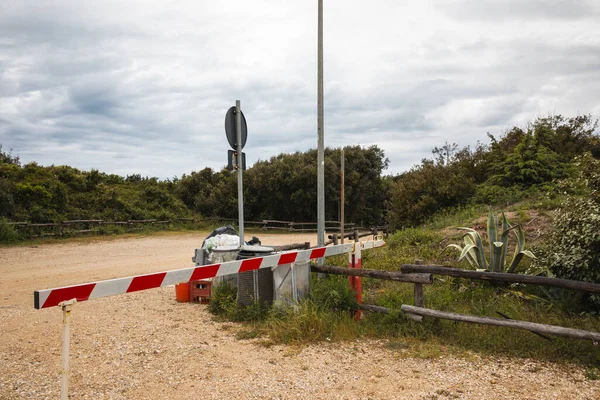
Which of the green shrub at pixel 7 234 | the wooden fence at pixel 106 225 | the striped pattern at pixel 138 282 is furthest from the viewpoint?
the wooden fence at pixel 106 225

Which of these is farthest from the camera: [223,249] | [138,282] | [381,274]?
[223,249]

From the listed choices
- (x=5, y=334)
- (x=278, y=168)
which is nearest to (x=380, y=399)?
(x=5, y=334)

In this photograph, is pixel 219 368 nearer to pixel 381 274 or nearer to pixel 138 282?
pixel 138 282

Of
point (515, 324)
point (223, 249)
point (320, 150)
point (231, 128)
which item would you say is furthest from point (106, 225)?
point (515, 324)

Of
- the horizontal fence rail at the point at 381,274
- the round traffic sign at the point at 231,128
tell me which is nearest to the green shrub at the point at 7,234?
the round traffic sign at the point at 231,128

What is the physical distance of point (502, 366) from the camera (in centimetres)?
489

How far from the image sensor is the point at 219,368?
16.3 feet

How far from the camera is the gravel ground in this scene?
4.34 m

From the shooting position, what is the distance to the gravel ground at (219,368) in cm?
434

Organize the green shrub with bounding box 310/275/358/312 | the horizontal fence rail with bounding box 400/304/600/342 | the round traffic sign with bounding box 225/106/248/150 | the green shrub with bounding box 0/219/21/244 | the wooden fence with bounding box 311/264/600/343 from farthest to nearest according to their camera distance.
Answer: the green shrub with bounding box 0/219/21/244, the round traffic sign with bounding box 225/106/248/150, the green shrub with bounding box 310/275/358/312, the wooden fence with bounding box 311/264/600/343, the horizontal fence rail with bounding box 400/304/600/342

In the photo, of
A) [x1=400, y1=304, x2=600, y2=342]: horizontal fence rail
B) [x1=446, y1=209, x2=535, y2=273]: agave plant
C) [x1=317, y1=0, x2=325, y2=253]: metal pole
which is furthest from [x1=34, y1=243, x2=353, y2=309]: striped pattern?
[x1=446, y1=209, x2=535, y2=273]: agave plant

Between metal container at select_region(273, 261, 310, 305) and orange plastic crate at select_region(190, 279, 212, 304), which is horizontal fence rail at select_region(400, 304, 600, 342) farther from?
orange plastic crate at select_region(190, 279, 212, 304)

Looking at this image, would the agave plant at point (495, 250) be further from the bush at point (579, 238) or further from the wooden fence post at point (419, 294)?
the wooden fence post at point (419, 294)

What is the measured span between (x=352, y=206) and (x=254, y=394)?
33.6m
